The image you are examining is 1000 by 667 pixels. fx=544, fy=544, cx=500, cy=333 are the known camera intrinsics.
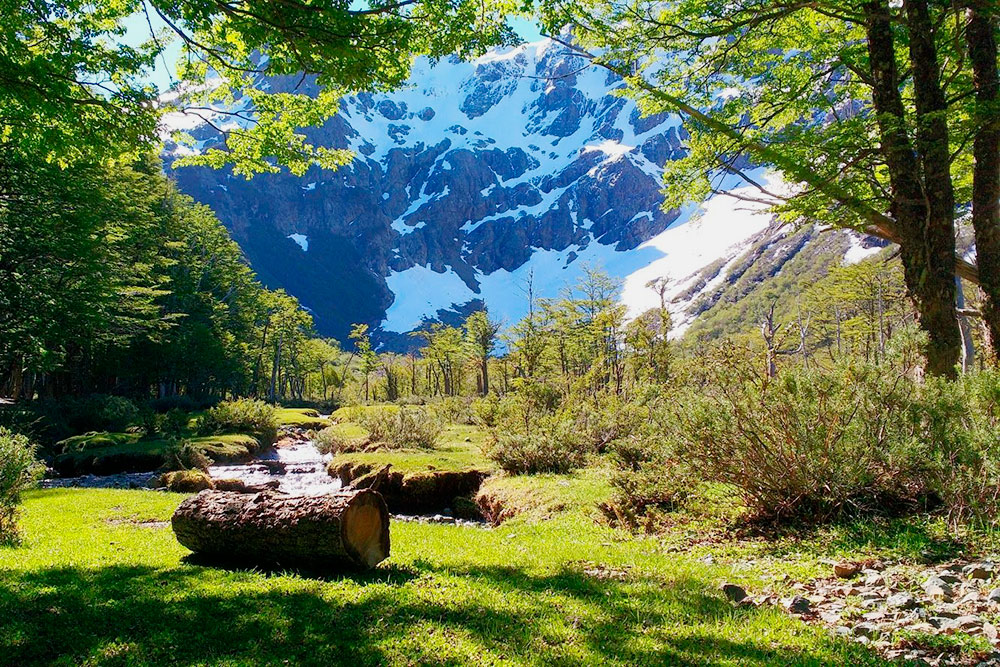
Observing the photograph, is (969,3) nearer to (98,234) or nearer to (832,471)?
(832,471)

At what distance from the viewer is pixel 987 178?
6984 millimetres

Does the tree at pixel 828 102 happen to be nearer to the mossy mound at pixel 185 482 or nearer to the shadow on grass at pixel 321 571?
the shadow on grass at pixel 321 571

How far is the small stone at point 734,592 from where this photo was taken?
4.14 m

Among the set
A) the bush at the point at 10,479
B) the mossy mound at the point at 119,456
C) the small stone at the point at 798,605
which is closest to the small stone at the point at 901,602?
the small stone at the point at 798,605

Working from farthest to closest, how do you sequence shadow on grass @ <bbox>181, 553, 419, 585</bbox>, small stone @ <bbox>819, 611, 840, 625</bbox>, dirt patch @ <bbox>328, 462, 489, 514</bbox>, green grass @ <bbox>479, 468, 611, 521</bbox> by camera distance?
dirt patch @ <bbox>328, 462, 489, 514</bbox> → green grass @ <bbox>479, 468, 611, 521</bbox> → shadow on grass @ <bbox>181, 553, 419, 585</bbox> → small stone @ <bbox>819, 611, 840, 625</bbox>

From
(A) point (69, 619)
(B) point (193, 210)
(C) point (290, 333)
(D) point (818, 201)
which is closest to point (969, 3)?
(D) point (818, 201)

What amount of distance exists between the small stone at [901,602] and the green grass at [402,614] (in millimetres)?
704

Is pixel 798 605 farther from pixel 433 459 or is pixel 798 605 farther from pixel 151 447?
pixel 151 447

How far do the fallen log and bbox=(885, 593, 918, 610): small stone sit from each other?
4.09 meters

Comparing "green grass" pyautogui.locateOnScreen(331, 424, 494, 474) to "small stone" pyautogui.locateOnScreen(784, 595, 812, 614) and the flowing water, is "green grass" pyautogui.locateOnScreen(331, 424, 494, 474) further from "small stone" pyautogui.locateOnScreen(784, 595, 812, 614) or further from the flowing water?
"small stone" pyautogui.locateOnScreen(784, 595, 812, 614)

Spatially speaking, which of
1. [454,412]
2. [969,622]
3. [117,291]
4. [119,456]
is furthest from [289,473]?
[969,622]

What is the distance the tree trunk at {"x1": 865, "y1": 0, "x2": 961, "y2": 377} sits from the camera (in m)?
6.45

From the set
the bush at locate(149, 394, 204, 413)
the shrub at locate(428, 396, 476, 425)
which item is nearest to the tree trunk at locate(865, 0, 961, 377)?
the shrub at locate(428, 396, 476, 425)

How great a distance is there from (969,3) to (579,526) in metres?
7.65
